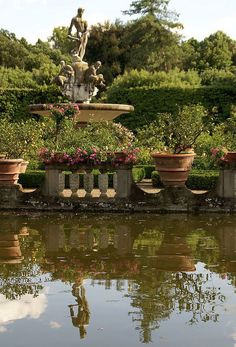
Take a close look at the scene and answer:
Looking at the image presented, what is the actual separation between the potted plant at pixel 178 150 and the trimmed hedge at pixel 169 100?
45.1 ft

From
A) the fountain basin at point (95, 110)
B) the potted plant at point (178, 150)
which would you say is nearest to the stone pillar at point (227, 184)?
the potted plant at point (178, 150)

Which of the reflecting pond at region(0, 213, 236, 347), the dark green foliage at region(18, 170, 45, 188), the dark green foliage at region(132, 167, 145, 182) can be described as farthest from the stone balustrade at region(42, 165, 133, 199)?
the dark green foliage at region(132, 167, 145, 182)

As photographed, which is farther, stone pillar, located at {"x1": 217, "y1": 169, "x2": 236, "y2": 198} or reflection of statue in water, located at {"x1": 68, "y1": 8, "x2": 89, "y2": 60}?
reflection of statue in water, located at {"x1": 68, "y1": 8, "x2": 89, "y2": 60}

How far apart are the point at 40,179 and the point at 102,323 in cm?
1002

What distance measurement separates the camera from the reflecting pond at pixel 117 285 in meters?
4.38

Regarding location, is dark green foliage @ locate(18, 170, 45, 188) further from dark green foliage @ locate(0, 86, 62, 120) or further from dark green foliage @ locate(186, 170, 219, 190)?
dark green foliage @ locate(0, 86, 62, 120)

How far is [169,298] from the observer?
5.21m

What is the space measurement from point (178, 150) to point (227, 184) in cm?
115

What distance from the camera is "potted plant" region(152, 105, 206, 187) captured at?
34.8ft

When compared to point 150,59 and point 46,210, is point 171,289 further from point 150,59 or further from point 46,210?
point 150,59

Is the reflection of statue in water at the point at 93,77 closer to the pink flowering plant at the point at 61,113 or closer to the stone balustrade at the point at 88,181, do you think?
the pink flowering plant at the point at 61,113

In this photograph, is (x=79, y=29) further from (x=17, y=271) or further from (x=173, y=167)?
(x=17, y=271)

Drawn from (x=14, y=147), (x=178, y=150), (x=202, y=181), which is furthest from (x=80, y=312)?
(x=202, y=181)

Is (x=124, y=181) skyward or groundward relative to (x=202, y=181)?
skyward
